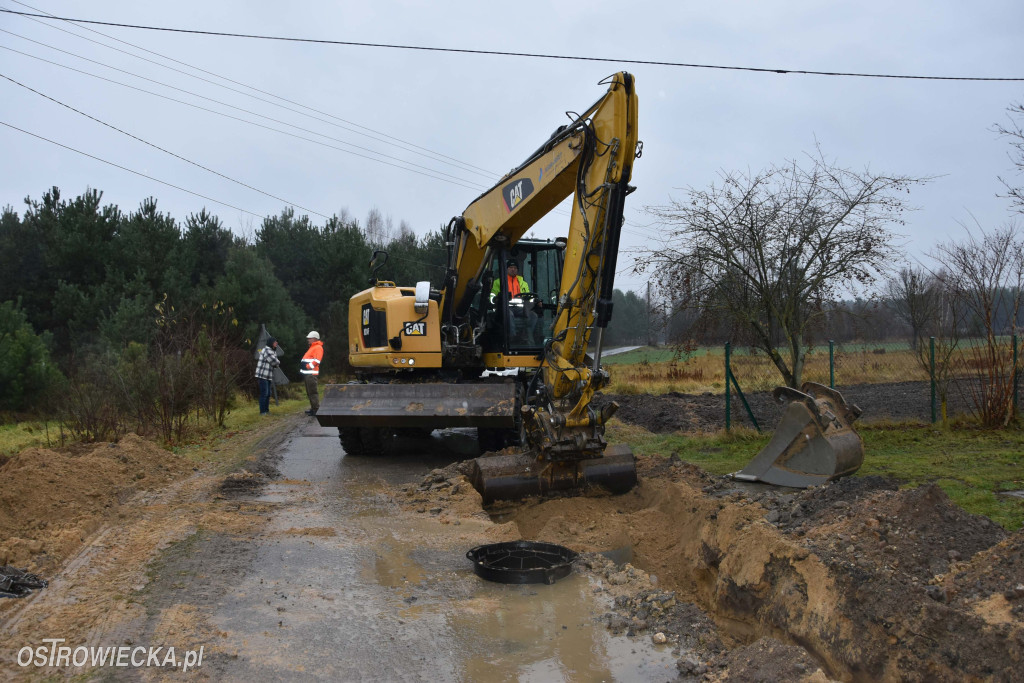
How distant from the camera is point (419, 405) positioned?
9977mm

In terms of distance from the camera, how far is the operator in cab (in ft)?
34.1

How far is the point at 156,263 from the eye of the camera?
24.4 metres

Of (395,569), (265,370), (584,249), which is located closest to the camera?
(395,569)

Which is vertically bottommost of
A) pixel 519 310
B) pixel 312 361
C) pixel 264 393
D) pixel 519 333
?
pixel 264 393

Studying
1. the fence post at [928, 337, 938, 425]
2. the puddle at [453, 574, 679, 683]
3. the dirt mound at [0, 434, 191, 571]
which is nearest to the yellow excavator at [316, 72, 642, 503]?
the puddle at [453, 574, 679, 683]

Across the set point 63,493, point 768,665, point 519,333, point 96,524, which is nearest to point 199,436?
point 63,493

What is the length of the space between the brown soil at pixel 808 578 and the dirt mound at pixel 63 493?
10.1ft

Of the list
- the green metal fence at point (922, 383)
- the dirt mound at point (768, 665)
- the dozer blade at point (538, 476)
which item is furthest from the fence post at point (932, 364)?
the dirt mound at point (768, 665)

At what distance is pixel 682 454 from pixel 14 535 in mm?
7591

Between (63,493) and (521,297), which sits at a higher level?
(521,297)

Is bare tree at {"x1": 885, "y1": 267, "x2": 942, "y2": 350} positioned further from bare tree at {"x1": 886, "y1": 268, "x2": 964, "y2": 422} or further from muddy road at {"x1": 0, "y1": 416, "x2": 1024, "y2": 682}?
muddy road at {"x1": 0, "y1": 416, "x2": 1024, "y2": 682}

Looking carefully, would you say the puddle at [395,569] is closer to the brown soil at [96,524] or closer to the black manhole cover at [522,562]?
the black manhole cover at [522,562]

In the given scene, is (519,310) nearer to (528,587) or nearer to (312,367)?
(528,587)

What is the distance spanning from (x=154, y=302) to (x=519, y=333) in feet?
50.2
